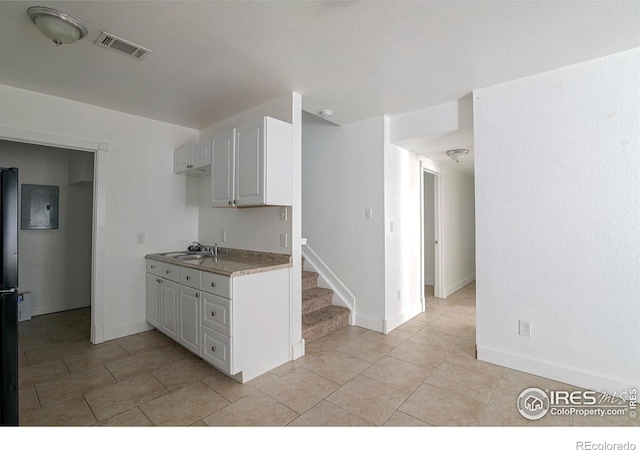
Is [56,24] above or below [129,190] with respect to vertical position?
above

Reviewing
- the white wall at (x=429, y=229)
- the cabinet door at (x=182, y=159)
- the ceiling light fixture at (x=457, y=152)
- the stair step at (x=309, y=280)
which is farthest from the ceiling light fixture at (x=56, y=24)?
the white wall at (x=429, y=229)

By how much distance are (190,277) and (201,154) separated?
4.48ft

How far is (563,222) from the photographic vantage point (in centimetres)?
231

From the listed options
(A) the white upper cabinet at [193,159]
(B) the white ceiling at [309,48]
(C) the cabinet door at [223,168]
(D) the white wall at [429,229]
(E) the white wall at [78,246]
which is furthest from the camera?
(D) the white wall at [429,229]

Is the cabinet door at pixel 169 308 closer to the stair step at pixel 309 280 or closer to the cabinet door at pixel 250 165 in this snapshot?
the cabinet door at pixel 250 165

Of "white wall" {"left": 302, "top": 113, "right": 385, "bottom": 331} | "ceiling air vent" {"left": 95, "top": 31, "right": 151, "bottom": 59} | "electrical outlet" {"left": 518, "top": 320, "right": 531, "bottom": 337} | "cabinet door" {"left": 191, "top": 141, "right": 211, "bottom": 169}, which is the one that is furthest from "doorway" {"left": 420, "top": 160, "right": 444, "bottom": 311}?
"ceiling air vent" {"left": 95, "top": 31, "right": 151, "bottom": 59}

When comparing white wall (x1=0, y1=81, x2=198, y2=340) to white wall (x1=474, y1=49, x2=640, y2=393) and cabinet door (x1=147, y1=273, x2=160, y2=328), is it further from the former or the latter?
white wall (x1=474, y1=49, x2=640, y2=393)

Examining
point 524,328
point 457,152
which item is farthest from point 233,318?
point 457,152

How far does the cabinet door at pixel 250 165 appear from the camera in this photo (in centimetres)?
257

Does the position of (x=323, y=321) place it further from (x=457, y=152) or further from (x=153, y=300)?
(x=457, y=152)

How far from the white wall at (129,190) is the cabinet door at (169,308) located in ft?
1.66

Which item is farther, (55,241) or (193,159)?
(55,241)

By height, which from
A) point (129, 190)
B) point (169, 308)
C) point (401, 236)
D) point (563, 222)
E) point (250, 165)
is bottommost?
point (169, 308)

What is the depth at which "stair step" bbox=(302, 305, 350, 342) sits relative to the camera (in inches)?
122
